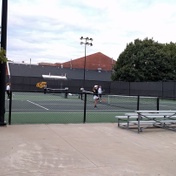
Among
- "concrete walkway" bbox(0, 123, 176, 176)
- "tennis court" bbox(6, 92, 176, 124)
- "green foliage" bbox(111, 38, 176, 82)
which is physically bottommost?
"concrete walkway" bbox(0, 123, 176, 176)

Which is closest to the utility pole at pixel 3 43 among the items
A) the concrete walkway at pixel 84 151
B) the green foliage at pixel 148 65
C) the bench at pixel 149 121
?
the concrete walkway at pixel 84 151

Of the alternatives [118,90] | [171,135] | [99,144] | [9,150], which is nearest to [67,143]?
[99,144]

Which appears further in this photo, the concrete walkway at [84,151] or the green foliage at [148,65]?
the green foliage at [148,65]

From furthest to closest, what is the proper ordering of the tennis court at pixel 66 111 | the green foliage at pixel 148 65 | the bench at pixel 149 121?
the green foliage at pixel 148 65 < the tennis court at pixel 66 111 < the bench at pixel 149 121

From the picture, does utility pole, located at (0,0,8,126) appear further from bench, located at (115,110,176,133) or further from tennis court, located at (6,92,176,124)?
bench, located at (115,110,176,133)

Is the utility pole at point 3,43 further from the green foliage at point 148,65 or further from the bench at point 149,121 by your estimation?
the green foliage at point 148,65

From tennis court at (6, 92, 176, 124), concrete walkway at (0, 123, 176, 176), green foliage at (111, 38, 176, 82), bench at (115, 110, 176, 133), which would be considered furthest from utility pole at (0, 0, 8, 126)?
green foliage at (111, 38, 176, 82)

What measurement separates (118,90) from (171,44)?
611 inches

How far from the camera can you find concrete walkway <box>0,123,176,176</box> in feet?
19.4

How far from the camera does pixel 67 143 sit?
27.1 ft

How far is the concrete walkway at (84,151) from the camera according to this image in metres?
5.91

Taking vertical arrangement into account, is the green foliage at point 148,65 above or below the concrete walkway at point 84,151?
above

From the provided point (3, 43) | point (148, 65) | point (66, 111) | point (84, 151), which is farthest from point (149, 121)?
point (148, 65)

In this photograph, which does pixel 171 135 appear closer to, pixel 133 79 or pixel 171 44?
pixel 133 79
